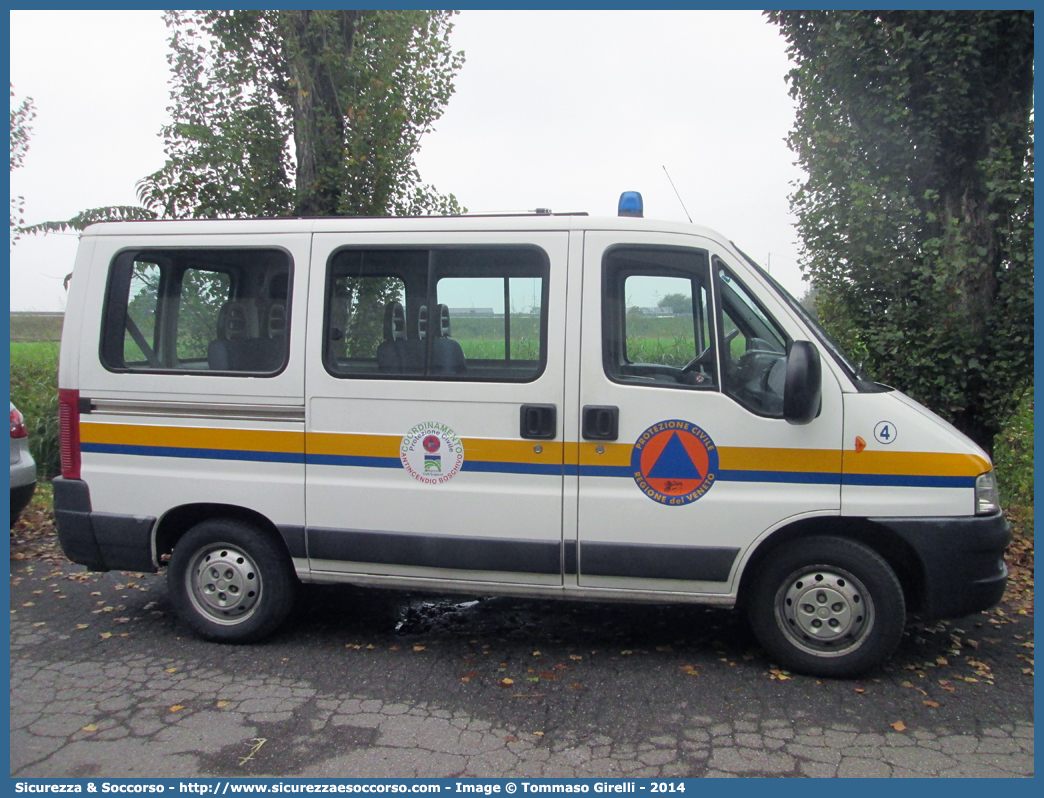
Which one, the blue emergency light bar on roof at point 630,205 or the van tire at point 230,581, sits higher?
the blue emergency light bar on roof at point 630,205

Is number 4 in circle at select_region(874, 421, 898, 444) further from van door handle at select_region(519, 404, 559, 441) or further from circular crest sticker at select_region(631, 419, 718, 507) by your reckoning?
van door handle at select_region(519, 404, 559, 441)

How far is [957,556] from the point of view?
410 centimetres

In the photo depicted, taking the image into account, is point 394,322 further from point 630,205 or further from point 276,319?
point 630,205

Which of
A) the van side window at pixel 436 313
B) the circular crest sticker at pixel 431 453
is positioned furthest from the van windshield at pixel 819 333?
the circular crest sticker at pixel 431 453

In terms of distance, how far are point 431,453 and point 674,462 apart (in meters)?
1.30

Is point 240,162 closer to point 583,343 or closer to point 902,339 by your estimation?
point 583,343

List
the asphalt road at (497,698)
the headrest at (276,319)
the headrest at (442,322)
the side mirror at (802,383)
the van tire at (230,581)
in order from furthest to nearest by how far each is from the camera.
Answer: the van tire at (230,581) → the headrest at (276,319) → the headrest at (442,322) → the side mirror at (802,383) → the asphalt road at (497,698)

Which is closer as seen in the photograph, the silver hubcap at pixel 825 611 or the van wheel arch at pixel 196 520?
the silver hubcap at pixel 825 611

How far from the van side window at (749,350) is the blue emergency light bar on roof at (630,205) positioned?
0.58 m

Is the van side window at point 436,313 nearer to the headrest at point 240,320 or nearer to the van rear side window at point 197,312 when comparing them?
the van rear side window at point 197,312

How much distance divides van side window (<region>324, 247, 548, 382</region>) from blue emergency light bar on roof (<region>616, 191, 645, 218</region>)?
570mm

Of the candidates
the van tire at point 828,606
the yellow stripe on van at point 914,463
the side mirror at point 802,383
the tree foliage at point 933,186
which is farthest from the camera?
the tree foliage at point 933,186

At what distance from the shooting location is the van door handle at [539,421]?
4.30m

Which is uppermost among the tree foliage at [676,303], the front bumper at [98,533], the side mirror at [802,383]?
the tree foliage at [676,303]
